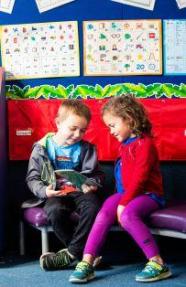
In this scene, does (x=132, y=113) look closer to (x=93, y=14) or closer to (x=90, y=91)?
(x=90, y=91)

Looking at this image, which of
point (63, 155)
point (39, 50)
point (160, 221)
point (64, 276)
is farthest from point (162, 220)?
point (39, 50)

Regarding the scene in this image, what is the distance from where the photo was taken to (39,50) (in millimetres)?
3193

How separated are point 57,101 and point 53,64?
0.23 m

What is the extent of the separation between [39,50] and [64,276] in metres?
1.37

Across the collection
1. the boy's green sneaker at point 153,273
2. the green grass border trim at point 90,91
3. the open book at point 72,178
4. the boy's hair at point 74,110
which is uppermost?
the green grass border trim at point 90,91

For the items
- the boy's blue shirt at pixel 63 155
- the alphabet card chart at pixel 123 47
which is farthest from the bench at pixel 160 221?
the alphabet card chart at pixel 123 47

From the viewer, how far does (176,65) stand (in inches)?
124

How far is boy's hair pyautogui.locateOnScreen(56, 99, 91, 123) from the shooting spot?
2.88 metres

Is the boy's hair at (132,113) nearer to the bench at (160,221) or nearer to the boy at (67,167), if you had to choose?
the boy at (67,167)

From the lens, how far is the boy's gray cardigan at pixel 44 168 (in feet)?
9.45

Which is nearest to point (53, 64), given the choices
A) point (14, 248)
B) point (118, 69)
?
point (118, 69)

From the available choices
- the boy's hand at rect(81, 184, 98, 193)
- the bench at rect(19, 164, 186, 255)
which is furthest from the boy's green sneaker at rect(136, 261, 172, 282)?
the boy's hand at rect(81, 184, 98, 193)

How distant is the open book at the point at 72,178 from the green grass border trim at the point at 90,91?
0.57 meters

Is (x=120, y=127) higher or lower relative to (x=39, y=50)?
lower
